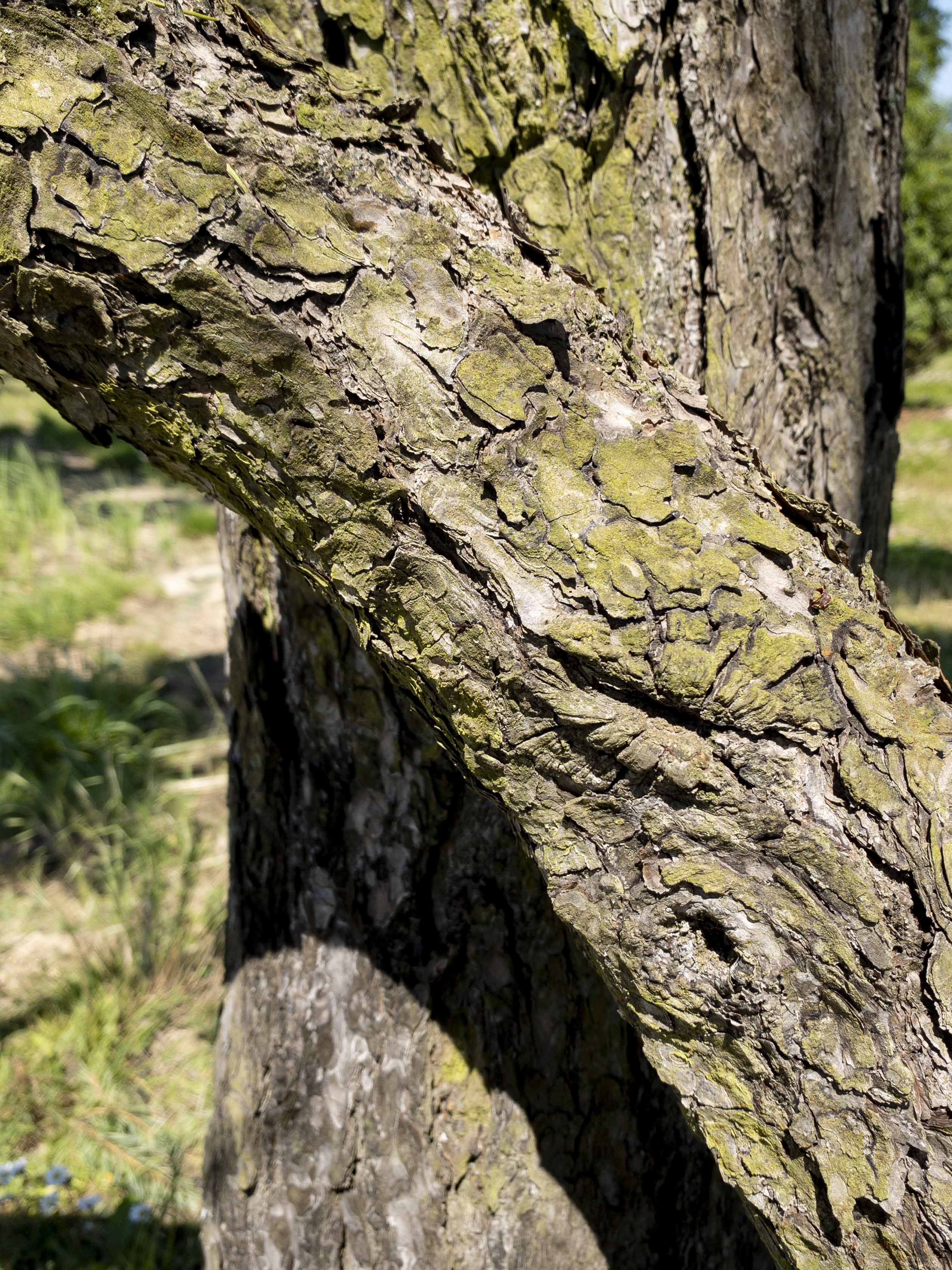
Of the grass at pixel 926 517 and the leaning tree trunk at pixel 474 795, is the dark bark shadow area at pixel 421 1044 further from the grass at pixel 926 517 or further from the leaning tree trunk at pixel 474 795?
the grass at pixel 926 517

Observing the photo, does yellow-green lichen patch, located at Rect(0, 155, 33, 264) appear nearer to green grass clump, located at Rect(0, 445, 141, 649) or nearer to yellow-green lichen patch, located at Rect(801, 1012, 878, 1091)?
yellow-green lichen patch, located at Rect(801, 1012, 878, 1091)

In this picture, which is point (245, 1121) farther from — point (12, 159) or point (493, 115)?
point (493, 115)

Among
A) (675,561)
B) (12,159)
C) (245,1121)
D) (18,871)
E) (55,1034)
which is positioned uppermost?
(12,159)

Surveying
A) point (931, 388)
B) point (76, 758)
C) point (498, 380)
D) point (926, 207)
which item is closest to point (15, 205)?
point (498, 380)

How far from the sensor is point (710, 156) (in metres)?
1.29

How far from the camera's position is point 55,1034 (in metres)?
2.60

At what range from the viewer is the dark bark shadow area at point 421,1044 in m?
1.38

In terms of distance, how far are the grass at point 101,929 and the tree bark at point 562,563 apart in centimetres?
173

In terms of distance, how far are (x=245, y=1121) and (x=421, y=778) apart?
654 mm

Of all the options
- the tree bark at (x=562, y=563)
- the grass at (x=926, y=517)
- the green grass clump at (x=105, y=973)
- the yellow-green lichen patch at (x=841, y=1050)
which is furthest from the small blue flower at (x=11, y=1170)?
the grass at (x=926, y=517)

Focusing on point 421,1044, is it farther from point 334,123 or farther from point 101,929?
point 101,929

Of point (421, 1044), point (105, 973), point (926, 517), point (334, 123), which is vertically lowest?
point (105, 973)

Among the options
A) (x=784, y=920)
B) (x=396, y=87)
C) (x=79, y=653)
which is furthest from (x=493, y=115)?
(x=79, y=653)

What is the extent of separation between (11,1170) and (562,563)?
2105 mm
